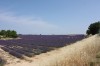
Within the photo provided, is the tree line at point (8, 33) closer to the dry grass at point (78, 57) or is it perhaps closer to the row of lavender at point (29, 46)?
the row of lavender at point (29, 46)

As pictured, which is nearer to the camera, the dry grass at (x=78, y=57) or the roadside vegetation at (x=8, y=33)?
the dry grass at (x=78, y=57)

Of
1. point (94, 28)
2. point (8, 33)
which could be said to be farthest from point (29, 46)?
point (8, 33)

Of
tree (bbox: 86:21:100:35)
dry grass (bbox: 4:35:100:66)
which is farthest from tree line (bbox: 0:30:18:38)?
dry grass (bbox: 4:35:100:66)

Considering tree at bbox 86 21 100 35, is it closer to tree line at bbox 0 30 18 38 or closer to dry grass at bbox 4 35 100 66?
tree line at bbox 0 30 18 38

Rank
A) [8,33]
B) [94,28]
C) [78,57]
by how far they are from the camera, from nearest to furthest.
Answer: [78,57] → [94,28] → [8,33]

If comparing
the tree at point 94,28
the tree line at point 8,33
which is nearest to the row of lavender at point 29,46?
the tree at point 94,28

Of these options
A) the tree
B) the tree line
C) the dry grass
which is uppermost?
the tree

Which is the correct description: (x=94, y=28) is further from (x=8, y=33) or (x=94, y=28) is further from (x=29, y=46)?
(x=8, y=33)

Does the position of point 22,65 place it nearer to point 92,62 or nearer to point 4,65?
point 4,65

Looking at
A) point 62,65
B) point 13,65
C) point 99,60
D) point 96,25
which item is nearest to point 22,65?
point 13,65

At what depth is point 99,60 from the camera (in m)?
6.53

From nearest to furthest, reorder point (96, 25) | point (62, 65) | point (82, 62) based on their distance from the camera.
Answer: point (82, 62), point (62, 65), point (96, 25)

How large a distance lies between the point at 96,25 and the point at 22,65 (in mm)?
57949

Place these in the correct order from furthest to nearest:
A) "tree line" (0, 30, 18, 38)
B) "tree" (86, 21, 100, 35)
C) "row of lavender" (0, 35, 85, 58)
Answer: "tree line" (0, 30, 18, 38) → "tree" (86, 21, 100, 35) → "row of lavender" (0, 35, 85, 58)
